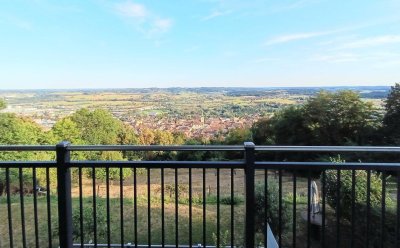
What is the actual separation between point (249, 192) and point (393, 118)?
10.7 metres

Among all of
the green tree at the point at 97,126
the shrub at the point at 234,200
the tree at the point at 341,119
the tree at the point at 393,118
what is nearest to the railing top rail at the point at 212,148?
the shrub at the point at 234,200

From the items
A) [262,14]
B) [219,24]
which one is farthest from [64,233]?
[219,24]

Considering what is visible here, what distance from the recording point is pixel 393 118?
35.0ft

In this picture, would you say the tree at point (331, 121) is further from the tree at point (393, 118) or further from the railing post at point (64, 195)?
the railing post at point (64, 195)

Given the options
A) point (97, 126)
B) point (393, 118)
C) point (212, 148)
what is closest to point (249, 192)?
point (212, 148)

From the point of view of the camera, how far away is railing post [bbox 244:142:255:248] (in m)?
1.91

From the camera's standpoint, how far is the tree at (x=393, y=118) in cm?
1024

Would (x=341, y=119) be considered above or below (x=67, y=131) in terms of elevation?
above

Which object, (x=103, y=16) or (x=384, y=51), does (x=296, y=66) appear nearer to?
(x=384, y=51)

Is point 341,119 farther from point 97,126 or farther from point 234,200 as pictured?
point 234,200

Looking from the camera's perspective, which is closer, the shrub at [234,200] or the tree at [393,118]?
the shrub at [234,200]

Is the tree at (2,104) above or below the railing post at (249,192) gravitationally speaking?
above

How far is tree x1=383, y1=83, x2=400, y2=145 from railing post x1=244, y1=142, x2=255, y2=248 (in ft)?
32.5

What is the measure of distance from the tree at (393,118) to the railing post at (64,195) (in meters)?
10.5
